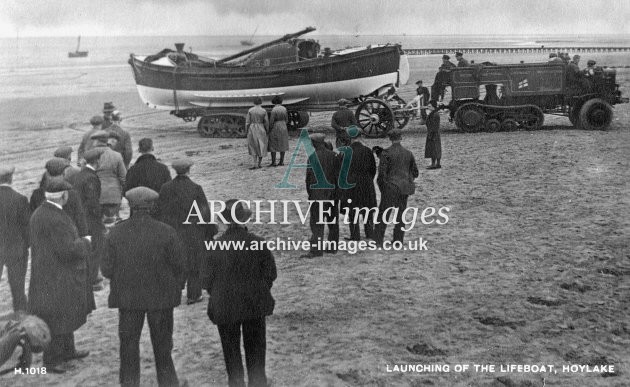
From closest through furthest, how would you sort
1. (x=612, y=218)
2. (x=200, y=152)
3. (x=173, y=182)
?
(x=173, y=182), (x=612, y=218), (x=200, y=152)

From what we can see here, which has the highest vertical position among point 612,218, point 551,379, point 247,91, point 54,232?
point 247,91

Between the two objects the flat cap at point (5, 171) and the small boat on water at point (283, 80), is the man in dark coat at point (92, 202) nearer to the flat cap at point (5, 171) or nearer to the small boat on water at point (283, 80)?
the flat cap at point (5, 171)

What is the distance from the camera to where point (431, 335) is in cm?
515

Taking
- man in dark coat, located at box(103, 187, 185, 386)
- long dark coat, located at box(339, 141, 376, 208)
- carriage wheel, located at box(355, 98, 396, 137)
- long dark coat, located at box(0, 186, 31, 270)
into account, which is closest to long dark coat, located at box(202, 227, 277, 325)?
man in dark coat, located at box(103, 187, 185, 386)

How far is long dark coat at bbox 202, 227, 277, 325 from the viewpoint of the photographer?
4.14 metres

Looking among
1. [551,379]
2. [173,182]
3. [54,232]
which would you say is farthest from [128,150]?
[551,379]

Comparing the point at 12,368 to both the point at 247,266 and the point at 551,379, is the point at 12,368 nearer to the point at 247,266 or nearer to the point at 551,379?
the point at 247,266

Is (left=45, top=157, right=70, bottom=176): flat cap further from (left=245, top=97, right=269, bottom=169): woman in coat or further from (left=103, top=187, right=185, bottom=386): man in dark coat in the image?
(left=245, top=97, right=269, bottom=169): woman in coat

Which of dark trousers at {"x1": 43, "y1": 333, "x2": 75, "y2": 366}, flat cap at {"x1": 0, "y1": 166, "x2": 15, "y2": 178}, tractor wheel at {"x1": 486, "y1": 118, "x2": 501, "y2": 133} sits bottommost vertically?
dark trousers at {"x1": 43, "y1": 333, "x2": 75, "y2": 366}

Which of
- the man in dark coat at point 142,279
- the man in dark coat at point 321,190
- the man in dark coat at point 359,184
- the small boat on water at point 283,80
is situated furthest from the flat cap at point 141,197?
the small boat on water at point 283,80

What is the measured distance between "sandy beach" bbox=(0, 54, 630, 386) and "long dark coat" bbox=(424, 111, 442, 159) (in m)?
0.40

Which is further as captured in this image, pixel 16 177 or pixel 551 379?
pixel 16 177

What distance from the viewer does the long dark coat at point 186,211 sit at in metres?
5.73

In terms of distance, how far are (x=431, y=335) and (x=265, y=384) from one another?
1572 millimetres
